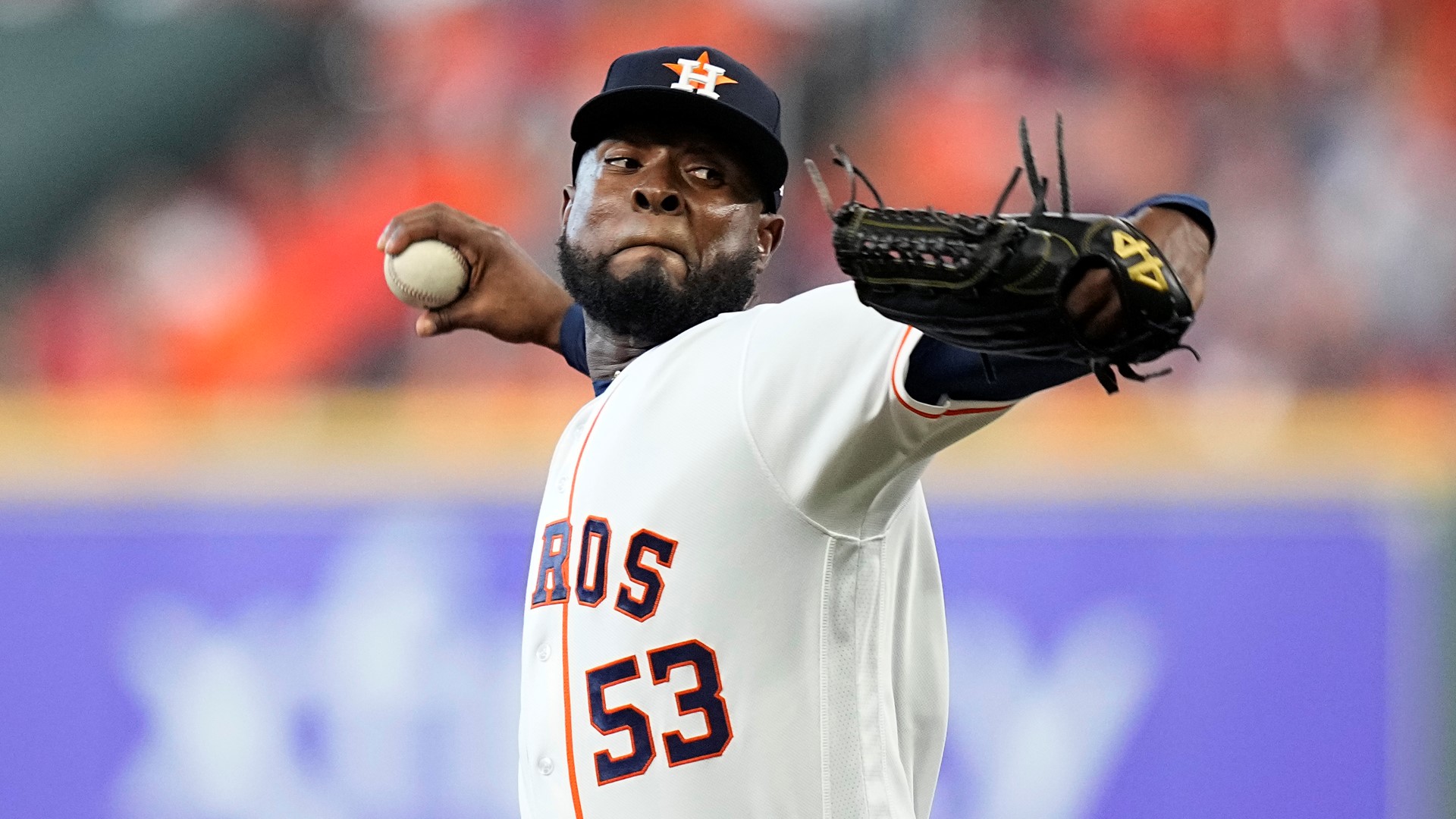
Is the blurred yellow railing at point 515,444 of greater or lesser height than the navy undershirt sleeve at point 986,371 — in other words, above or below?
above

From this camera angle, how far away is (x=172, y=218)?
4.97 metres

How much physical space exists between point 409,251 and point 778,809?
3.71ft

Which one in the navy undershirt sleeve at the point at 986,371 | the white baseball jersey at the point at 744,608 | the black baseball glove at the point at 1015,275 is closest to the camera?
the black baseball glove at the point at 1015,275

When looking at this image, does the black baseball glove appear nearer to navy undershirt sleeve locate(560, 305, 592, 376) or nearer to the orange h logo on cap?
the orange h logo on cap

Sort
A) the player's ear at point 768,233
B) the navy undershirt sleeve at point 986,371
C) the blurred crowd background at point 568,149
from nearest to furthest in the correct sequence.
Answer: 1. the navy undershirt sleeve at point 986,371
2. the player's ear at point 768,233
3. the blurred crowd background at point 568,149

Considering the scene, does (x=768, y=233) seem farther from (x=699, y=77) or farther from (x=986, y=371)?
(x=986, y=371)

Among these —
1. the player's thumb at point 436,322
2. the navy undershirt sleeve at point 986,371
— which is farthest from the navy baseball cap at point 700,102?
the navy undershirt sleeve at point 986,371

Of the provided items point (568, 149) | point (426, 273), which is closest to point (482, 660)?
point (568, 149)

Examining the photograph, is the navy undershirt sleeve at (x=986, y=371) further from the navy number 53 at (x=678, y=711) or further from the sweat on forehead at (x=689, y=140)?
the sweat on forehead at (x=689, y=140)

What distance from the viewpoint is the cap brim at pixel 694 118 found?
193 centimetres

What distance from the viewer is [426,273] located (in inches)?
91.4

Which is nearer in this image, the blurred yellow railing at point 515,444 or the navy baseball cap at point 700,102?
the navy baseball cap at point 700,102

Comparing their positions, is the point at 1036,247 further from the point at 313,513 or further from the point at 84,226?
the point at 84,226

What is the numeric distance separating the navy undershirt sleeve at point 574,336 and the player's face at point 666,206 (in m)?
0.41
